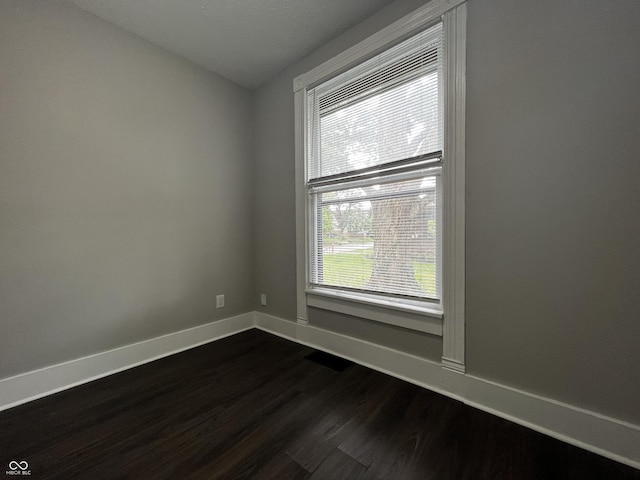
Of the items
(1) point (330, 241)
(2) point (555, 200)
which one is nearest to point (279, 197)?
(1) point (330, 241)

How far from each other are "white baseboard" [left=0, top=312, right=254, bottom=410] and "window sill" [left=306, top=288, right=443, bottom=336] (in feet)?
3.49

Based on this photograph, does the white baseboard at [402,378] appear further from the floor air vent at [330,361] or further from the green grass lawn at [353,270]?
the green grass lawn at [353,270]

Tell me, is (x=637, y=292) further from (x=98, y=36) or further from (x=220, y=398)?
(x=98, y=36)

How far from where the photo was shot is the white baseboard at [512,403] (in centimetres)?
114

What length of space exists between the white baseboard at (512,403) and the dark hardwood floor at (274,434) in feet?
0.18

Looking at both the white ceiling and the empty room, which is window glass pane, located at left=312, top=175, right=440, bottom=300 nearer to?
the empty room

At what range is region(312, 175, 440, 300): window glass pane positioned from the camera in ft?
5.62

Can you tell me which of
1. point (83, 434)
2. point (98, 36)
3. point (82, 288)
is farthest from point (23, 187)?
point (83, 434)

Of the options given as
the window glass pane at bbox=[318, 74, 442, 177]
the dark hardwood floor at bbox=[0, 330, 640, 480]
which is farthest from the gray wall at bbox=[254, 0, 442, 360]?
the dark hardwood floor at bbox=[0, 330, 640, 480]

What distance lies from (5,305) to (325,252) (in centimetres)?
210

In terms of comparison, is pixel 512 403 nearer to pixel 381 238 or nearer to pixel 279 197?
pixel 381 238

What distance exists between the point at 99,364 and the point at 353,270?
1993mm

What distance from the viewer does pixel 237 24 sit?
1.95 metres

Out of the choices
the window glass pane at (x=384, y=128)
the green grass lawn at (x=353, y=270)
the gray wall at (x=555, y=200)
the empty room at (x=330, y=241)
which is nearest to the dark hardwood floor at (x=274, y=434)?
the empty room at (x=330, y=241)
